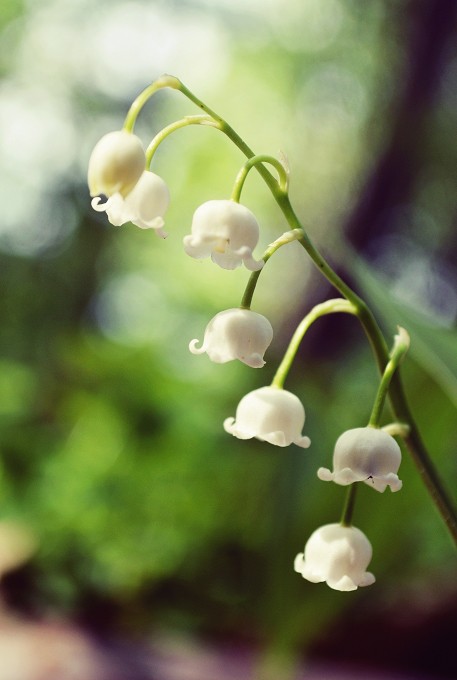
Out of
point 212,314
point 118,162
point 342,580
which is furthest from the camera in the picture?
point 212,314

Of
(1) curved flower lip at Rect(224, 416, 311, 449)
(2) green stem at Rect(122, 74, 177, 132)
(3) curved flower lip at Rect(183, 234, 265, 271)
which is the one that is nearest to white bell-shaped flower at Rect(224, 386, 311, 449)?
(1) curved flower lip at Rect(224, 416, 311, 449)

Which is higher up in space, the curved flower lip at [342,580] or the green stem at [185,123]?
the green stem at [185,123]

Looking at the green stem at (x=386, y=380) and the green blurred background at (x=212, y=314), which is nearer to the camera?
the green stem at (x=386, y=380)

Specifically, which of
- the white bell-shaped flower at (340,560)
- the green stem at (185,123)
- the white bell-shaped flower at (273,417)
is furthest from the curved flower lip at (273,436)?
the green stem at (185,123)

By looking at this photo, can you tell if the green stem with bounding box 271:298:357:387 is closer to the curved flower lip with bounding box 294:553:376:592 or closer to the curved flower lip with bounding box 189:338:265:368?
the curved flower lip with bounding box 189:338:265:368

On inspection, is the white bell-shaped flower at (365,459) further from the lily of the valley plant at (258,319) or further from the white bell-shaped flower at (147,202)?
the white bell-shaped flower at (147,202)

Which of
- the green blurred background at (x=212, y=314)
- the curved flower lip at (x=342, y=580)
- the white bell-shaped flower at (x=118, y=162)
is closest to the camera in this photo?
the white bell-shaped flower at (x=118, y=162)

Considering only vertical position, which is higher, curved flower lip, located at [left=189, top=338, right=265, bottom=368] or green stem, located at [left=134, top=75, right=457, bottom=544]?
green stem, located at [left=134, top=75, right=457, bottom=544]

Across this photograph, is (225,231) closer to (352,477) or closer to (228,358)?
(228,358)

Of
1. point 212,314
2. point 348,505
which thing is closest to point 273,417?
point 348,505
